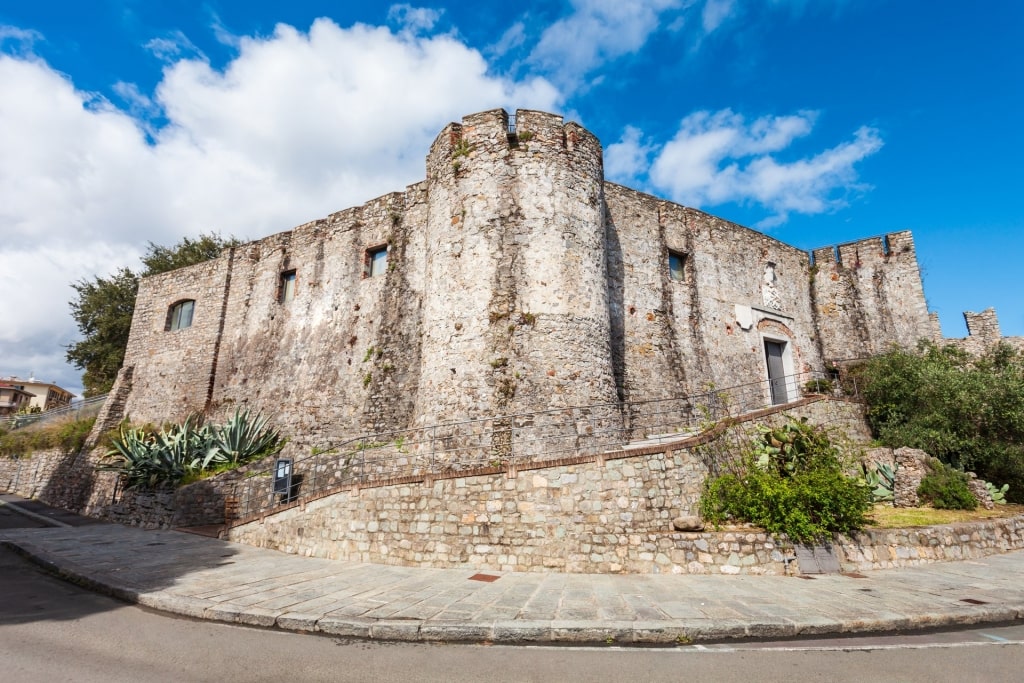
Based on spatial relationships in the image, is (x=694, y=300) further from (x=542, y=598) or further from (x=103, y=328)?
(x=103, y=328)

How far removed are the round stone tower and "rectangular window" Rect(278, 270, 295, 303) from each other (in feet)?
25.3

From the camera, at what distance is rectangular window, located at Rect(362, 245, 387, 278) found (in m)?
16.8

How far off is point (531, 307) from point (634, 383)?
4411 millimetres

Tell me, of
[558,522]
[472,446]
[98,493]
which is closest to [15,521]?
[98,493]

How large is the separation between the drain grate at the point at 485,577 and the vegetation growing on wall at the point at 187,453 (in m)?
8.99

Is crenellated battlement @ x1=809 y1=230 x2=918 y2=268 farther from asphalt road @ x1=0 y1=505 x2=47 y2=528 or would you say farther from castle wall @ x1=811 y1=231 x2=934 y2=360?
asphalt road @ x1=0 y1=505 x2=47 y2=528

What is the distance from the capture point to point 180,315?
21172mm

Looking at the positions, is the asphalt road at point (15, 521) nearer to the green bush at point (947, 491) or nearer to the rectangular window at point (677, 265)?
the rectangular window at point (677, 265)

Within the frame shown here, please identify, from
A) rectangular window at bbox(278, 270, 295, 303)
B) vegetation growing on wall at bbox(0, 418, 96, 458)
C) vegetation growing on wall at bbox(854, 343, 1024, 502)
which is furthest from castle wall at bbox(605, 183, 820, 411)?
vegetation growing on wall at bbox(0, 418, 96, 458)

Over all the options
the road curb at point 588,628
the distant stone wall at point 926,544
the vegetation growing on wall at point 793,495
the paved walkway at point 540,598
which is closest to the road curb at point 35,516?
the paved walkway at point 540,598

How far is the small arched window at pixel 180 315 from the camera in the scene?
20828mm

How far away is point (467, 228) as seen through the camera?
1277cm

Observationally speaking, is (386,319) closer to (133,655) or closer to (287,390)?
(287,390)

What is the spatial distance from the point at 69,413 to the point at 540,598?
25.1m
